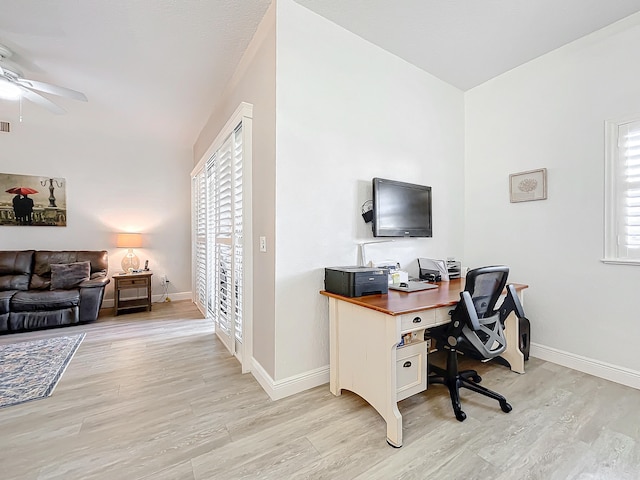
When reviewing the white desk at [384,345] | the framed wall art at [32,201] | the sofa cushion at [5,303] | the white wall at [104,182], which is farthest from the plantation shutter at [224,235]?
the framed wall art at [32,201]

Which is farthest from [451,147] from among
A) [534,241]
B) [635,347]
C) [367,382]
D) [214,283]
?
[214,283]

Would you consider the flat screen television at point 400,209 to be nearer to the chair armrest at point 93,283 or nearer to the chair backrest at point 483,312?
the chair backrest at point 483,312

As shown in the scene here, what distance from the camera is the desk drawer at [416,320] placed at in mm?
1623

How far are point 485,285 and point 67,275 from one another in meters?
4.99

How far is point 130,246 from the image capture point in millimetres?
4492

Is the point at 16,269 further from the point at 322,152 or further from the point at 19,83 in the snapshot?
the point at 322,152

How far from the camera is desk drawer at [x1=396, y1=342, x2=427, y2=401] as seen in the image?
1.80 m

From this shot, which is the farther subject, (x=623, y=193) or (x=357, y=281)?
(x=623, y=193)

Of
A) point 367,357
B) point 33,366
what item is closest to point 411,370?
point 367,357

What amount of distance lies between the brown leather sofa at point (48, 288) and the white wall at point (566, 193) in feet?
16.5

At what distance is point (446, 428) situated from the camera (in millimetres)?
1677

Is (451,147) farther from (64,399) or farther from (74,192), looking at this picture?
(74,192)

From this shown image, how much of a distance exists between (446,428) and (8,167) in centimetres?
612

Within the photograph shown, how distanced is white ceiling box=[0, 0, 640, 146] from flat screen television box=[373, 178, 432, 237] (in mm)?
1239
